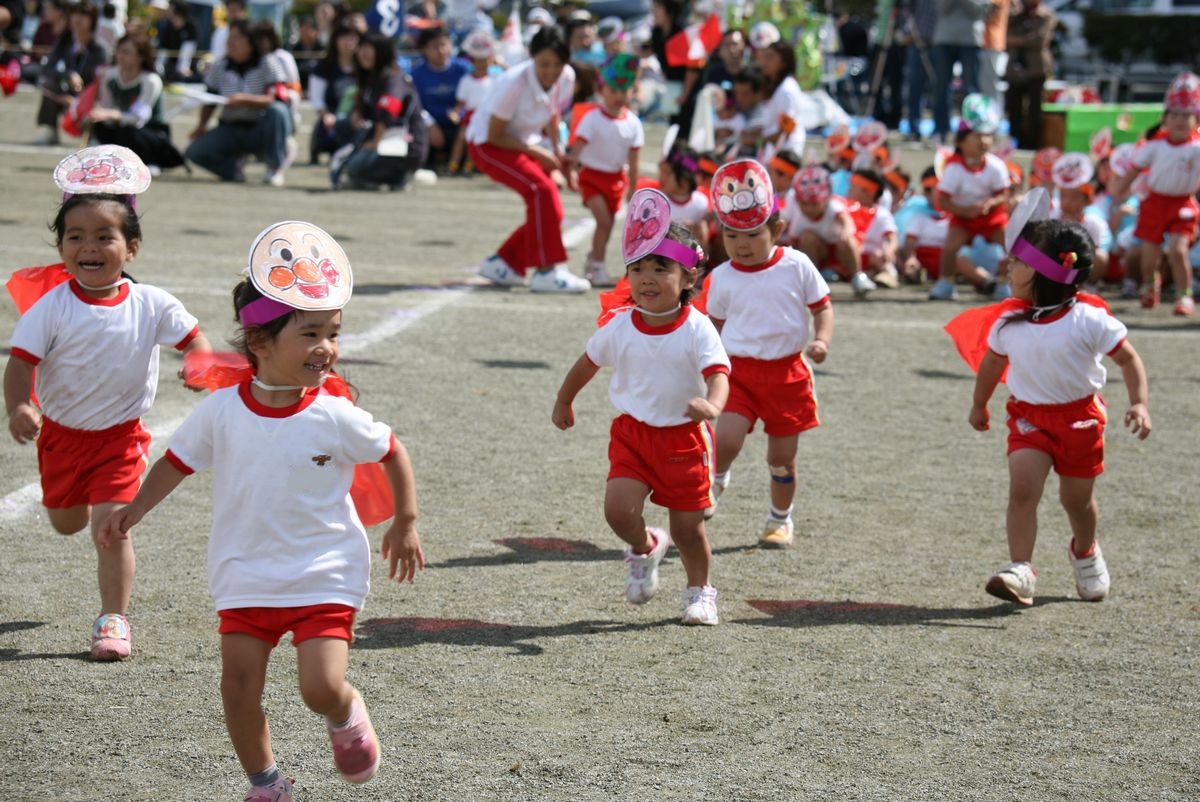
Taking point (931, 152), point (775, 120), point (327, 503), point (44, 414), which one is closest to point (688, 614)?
point (327, 503)

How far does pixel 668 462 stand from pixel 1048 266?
156cm

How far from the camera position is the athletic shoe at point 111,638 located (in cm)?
471

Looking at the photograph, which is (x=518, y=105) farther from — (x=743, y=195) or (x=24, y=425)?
(x=24, y=425)

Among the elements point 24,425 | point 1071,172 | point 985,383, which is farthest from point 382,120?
point 24,425

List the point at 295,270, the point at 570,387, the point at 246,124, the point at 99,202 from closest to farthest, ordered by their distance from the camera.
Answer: the point at 295,270
the point at 99,202
the point at 570,387
the point at 246,124

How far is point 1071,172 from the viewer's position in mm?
12586

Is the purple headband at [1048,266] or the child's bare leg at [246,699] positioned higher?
the purple headband at [1048,266]

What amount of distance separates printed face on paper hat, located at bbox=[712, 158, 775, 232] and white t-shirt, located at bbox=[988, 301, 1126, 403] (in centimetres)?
107

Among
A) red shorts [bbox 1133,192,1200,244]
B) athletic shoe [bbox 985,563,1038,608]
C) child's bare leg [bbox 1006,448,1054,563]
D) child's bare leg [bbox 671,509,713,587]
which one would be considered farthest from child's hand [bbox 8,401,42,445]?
red shorts [bbox 1133,192,1200,244]

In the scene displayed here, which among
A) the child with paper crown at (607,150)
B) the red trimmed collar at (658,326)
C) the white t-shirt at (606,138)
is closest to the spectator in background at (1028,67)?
the child with paper crown at (607,150)

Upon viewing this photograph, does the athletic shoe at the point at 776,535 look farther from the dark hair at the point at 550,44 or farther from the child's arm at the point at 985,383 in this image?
the dark hair at the point at 550,44

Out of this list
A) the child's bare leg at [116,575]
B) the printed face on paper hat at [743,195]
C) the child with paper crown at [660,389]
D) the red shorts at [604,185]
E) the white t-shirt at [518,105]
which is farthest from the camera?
the red shorts at [604,185]

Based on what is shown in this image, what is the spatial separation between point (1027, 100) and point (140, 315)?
61.6 feet

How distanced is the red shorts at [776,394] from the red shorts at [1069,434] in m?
0.96
